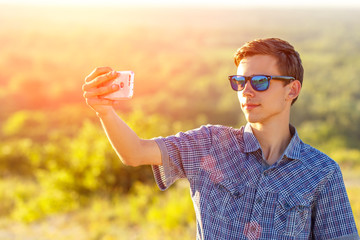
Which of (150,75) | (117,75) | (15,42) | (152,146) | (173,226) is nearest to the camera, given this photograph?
(117,75)

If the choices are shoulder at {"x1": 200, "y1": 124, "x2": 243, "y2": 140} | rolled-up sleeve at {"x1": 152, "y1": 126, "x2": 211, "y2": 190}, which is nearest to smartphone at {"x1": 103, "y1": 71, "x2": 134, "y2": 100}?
rolled-up sleeve at {"x1": 152, "y1": 126, "x2": 211, "y2": 190}

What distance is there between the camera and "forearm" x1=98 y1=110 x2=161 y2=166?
1.85 meters

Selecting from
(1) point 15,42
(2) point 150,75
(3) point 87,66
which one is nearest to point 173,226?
(2) point 150,75

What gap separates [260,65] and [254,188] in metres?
0.53

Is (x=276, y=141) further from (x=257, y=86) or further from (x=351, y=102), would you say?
(x=351, y=102)

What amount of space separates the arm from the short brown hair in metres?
0.57

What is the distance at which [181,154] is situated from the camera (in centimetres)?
200

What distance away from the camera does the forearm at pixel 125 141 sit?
1854 mm

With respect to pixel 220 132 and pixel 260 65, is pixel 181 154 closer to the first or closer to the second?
pixel 220 132

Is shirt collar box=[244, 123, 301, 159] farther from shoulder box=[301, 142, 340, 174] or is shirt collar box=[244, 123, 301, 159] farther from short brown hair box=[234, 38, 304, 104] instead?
short brown hair box=[234, 38, 304, 104]

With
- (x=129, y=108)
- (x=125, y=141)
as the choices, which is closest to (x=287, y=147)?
(x=125, y=141)

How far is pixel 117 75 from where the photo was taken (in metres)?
1.83

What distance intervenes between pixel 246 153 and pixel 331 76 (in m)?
49.7

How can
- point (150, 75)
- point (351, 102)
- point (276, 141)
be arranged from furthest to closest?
point (150, 75) → point (351, 102) → point (276, 141)
